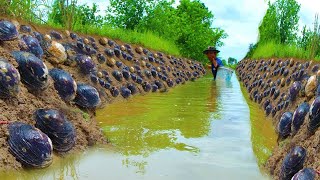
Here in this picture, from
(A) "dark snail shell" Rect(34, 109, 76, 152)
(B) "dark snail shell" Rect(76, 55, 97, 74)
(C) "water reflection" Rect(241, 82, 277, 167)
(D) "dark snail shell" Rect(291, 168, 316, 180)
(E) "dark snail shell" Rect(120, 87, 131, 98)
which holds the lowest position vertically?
(C) "water reflection" Rect(241, 82, 277, 167)

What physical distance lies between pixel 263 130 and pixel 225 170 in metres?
2.29

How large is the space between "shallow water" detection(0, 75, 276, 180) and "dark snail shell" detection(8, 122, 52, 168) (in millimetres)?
91

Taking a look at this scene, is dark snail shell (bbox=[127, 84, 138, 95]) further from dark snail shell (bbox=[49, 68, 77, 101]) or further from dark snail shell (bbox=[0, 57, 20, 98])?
dark snail shell (bbox=[0, 57, 20, 98])

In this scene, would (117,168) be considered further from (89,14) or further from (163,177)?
(89,14)

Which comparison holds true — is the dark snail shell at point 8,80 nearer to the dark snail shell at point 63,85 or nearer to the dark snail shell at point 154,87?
the dark snail shell at point 63,85

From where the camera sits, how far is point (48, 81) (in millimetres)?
4535

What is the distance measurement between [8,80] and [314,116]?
2649 millimetres

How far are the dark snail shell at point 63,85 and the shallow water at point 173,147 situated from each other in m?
0.72

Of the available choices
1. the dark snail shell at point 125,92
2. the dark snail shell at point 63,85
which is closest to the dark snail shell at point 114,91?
the dark snail shell at point 125,92

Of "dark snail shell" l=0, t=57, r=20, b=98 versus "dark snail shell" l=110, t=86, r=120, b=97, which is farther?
"dark snail shell" l=110, t=86, r=120, b=97

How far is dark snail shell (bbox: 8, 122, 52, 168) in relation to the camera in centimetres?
354

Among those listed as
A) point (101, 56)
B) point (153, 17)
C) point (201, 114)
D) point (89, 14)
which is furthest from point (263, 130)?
point (89, 14)

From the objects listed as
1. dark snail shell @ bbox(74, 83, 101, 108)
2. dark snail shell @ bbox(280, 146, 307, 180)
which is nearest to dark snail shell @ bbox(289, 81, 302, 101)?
dark snail shell @ bbox(280, 146, 307, 180)

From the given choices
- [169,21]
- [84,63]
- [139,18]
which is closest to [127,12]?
[139,18]
